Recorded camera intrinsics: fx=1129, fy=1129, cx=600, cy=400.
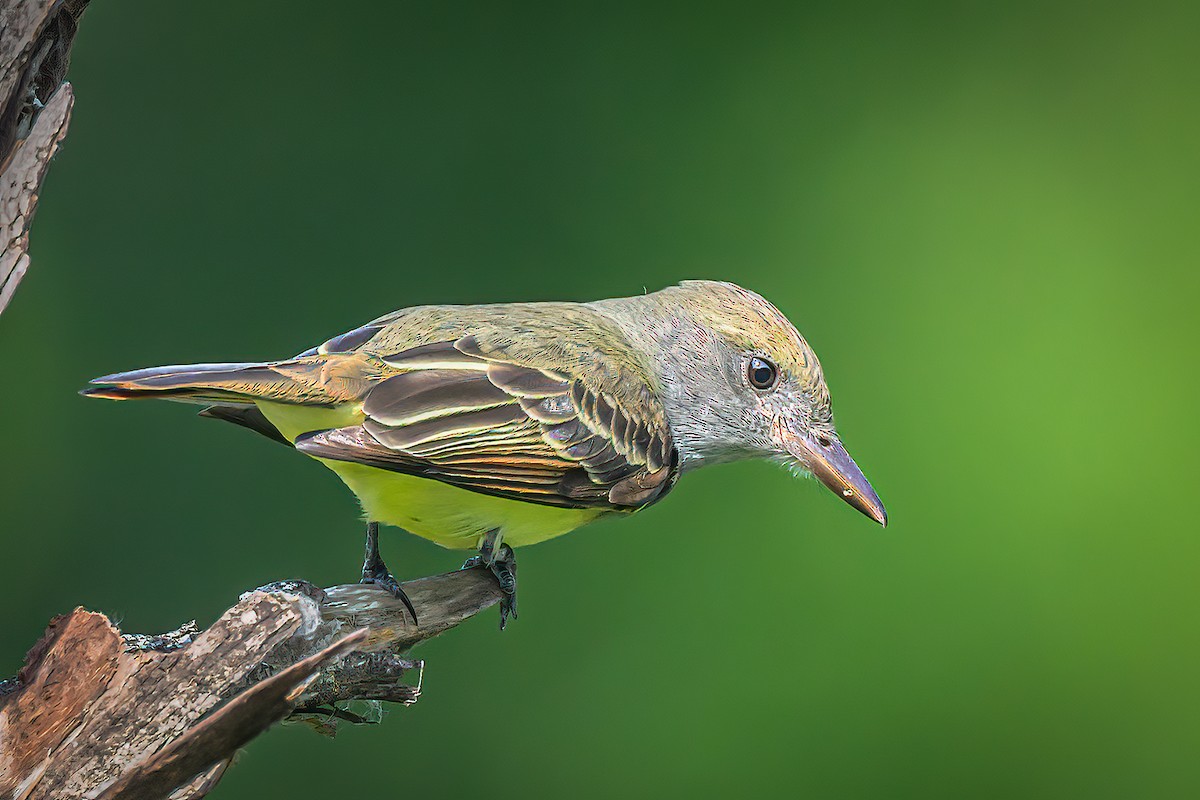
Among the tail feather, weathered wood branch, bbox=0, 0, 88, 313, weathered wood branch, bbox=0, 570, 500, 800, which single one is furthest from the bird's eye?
weathered wood branch, bbox=0, 0, 88, 313

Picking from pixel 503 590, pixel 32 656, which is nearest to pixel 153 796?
pixel 32 656

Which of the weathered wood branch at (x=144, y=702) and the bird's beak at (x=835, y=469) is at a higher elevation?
the bird's beak at (x=835, y=469)

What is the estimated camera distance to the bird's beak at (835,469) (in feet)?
9.16

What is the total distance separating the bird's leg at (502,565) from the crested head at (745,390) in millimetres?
532

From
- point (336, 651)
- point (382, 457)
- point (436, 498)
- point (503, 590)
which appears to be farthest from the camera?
point (503, 590)

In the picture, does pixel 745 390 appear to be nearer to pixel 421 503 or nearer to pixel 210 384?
pixel 421 503

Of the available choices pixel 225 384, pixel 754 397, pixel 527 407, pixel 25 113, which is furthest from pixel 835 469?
pixel 25 113

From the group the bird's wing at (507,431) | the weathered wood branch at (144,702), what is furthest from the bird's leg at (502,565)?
the weathered wood branch at (144,702)

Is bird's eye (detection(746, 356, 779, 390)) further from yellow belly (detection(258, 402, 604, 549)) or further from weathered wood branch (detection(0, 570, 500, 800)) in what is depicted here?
weathered wood branch (detection(0, 570, 500, 800))

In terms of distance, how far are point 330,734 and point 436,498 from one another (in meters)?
0.53

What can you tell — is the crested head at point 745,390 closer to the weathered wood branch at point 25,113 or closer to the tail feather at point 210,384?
the tail feather at point 210,384

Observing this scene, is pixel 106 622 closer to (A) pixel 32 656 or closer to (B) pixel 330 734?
(A) pixel 32 656

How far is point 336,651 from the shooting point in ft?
5.83

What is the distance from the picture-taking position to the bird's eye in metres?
2.89
